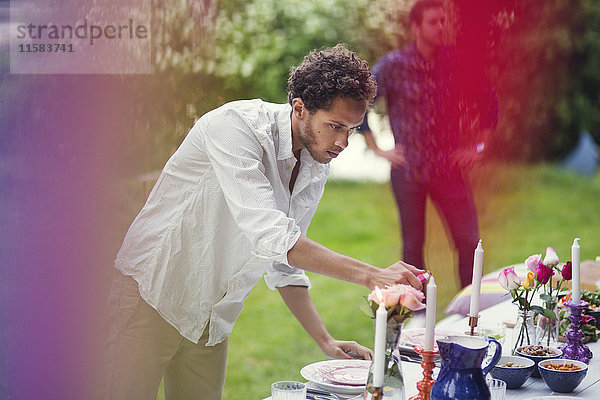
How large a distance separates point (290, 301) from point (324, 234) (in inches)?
147

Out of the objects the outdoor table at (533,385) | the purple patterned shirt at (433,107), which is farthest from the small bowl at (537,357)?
the purple patterned shirt at (433,107)

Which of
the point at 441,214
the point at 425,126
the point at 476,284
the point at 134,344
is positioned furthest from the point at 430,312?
the point at 425,126

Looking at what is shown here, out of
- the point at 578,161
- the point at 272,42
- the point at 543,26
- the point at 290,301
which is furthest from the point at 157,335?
the point at 578,161

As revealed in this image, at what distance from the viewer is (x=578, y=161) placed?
236 inches

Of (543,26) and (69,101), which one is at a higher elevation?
(543,26)

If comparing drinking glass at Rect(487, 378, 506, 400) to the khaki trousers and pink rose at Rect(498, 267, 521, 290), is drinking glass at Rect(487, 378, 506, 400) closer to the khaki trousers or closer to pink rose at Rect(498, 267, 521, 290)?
pink rose at Rect(498, 267, 521, 290)

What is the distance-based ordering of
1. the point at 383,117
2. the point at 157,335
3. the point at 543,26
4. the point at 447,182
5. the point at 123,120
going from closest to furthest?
the point at 157,335, the point at 123,120, the point at 447,182, the point at 383,117, the point at 543,26

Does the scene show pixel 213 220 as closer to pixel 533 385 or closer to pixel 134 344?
pixel 134 344

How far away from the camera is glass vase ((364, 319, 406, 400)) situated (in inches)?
49.9

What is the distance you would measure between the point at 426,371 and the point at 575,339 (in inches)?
21.1

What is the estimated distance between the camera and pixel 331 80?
161 centimetres

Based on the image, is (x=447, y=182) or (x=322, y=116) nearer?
(x=322, y=116)

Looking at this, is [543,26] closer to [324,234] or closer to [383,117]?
[383,117]

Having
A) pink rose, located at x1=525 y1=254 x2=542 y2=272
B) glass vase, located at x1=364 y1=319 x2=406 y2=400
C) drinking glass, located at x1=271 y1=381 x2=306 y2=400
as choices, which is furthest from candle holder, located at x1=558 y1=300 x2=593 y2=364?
drinking glass, located at x1=271 y1=381 x2=306 y2=400
